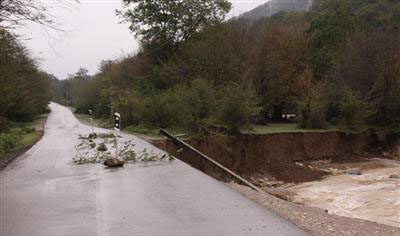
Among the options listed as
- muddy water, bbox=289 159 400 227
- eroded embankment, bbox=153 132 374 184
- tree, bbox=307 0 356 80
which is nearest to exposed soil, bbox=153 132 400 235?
eroded embankment, bbox=153 132 374 184

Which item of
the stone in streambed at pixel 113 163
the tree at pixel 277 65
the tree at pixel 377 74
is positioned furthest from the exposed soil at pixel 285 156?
the tree at pixel 277 65

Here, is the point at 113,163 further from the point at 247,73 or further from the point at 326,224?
the point at 247,73

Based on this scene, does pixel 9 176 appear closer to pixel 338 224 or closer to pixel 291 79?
pixel 338 224

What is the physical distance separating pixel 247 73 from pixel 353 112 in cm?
1017

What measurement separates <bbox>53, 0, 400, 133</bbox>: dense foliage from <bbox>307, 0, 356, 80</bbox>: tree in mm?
116

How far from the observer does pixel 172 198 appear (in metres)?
8.66

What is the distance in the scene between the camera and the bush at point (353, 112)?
34.0 m

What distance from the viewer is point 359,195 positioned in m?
19.3

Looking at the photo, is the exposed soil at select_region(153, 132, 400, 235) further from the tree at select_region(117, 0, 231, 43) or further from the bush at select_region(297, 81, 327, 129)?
the tree at select_region(117, 0, 231, 43)

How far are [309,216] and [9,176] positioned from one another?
9116 mm

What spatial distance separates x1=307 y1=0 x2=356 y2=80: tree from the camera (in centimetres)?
4456

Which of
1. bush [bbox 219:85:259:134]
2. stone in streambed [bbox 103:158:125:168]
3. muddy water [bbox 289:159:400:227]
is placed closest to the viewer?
stone in streambed [bbox 103:158:125:168]

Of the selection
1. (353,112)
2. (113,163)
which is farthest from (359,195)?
(353,112)

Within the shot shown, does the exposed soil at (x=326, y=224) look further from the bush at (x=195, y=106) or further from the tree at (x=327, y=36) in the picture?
the tree at (x=327, y=36)
